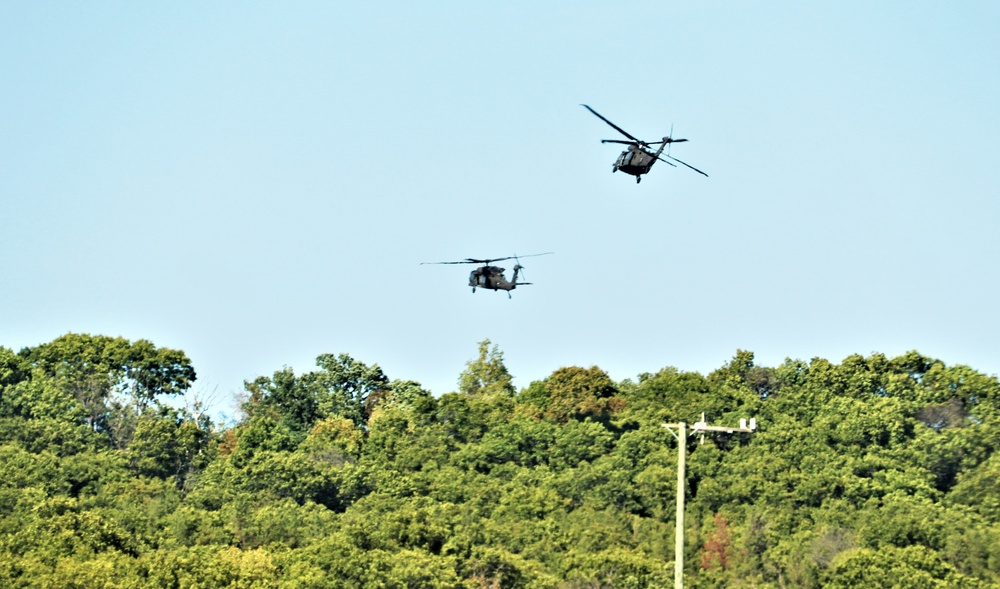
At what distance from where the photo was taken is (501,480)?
86625 mm

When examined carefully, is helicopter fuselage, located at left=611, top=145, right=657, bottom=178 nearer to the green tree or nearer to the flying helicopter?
the flying helicopter

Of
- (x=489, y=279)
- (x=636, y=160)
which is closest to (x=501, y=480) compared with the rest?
(x=489, y=279)

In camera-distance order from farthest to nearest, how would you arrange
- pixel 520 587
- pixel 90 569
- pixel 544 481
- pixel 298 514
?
pixel 544 481, pixel 298 514, pixel 520 587, pixel 90 569

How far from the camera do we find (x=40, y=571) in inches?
2325

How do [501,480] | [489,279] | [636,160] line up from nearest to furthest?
[636,160]
[489,279]
[501,480]

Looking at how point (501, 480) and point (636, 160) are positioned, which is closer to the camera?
point (636, 160)

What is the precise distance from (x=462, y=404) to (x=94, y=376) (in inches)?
914

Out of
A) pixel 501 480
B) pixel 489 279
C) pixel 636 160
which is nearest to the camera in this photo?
pixel 636 160

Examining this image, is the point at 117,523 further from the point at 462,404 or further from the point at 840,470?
the point at 840,470

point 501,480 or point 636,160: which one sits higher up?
point 636,160

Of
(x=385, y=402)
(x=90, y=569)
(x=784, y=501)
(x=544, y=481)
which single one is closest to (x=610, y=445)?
(x=544, y=481)

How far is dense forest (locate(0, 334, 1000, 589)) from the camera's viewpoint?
63.2m

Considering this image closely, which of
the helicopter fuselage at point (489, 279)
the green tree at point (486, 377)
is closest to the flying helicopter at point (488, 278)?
the helicopter fuselage at point (489, 279)

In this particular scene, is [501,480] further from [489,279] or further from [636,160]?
[636,160]
